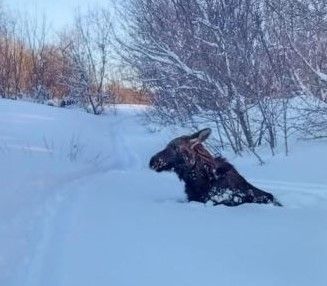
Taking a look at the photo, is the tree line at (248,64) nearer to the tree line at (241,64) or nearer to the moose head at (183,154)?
the tree line at (241,64)

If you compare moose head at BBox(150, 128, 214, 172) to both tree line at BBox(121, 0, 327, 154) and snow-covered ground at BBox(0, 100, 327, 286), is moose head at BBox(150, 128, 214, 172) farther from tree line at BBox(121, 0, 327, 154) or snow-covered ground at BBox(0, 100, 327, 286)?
tree line at BBox(121, 0, 327, 154)

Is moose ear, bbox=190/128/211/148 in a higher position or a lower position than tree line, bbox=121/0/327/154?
lower

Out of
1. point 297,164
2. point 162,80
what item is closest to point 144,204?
point 297,164

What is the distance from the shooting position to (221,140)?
42.6 feet

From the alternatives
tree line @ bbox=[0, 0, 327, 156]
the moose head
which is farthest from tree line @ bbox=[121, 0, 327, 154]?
the moose head

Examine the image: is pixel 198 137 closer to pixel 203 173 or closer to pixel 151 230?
pixel 203 173

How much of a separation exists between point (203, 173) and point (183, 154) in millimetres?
348

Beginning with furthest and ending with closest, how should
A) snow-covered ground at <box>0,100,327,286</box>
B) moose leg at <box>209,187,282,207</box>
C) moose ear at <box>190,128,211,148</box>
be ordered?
moose ear at <box>190,128,211,148</box> → moose leg at <box>209,187,282,207</box> → snow-covered ground at <box>0,100,327,286</box>

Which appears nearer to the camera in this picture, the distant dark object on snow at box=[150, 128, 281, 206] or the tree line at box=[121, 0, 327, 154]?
the distant dark object on snow at box=[150, 128, 281, 206]

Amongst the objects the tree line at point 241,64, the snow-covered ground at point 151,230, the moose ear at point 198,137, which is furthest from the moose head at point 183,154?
the tree line at point 241,64

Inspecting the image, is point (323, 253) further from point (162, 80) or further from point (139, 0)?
point (139, 0)

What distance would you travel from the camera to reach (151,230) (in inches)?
198

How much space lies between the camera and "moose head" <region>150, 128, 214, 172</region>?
21.8 feet

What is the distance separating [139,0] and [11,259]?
1181cm
